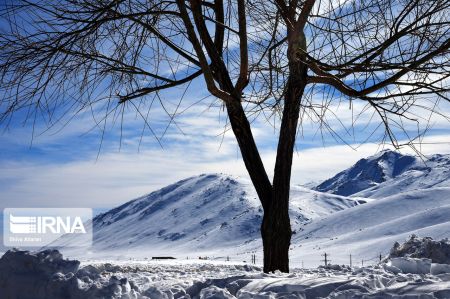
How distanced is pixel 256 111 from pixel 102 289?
3884mm

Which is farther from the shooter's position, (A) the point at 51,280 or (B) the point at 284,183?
(B) the point at 284,183

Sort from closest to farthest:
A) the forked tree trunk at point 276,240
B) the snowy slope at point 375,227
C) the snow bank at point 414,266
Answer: the snow bank at point 414,266 < the forked tree trunk at point 276,240 < the snowy slope at point 375,227

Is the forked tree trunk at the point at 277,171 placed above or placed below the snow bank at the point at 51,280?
above

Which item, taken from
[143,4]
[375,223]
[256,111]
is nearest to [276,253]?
[256,111]

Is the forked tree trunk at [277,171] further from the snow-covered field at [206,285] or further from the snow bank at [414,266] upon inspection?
the snow-covered field at [206,285]

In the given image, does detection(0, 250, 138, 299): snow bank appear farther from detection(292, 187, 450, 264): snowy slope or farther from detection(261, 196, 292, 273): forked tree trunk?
detection(292, 187, 450, 264): snowy slope

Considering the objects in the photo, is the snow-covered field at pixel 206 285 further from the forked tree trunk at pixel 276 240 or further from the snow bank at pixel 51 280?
the forked tree trunk at pixel 276 240

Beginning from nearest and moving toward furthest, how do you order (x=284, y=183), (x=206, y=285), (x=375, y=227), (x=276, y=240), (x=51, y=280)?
(x=51, y=280) < (x=206, y=285) < (x=276, y=240) < (x=284, y=183) < (x=375, y=227)

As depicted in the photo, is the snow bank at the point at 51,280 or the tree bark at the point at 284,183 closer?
the snow bank at the point at 51,280

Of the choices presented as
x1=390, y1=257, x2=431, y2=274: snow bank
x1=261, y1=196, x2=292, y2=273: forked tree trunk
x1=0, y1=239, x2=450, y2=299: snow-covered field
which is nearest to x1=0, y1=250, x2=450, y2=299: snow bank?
x1=0, y1=239, x2=450, y2=299: snow-covered field

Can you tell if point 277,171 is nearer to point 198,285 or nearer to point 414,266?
point 414,266

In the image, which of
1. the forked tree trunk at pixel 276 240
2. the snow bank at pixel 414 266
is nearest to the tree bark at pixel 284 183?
the forked tree trunk at pixel 276 240

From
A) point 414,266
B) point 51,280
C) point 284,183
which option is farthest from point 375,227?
point 51,280

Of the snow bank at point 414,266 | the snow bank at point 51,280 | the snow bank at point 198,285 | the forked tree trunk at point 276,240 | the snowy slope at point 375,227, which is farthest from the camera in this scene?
the snowy slope at point 375,227
